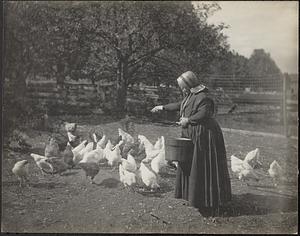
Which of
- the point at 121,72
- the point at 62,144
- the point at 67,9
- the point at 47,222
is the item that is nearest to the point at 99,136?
the point at 62,144

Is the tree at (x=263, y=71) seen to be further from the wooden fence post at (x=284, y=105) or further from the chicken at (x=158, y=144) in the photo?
the chicken at (x=158, y=144)

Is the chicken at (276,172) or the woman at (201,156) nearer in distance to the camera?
the woman at (201,156)

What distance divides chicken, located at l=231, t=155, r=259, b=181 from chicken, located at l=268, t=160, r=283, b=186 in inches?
3.9

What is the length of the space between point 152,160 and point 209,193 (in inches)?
12.7

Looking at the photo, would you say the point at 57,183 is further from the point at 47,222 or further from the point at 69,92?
the point at 69,92

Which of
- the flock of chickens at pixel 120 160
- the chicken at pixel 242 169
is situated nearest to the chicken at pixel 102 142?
the flock of chickens at pixel 120 160

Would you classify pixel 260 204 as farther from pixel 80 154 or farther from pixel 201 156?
pixel 80 154


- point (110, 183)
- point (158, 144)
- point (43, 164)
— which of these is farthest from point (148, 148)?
point (43, 164)

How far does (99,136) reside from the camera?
227 cm

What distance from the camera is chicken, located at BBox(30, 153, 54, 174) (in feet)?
7.30

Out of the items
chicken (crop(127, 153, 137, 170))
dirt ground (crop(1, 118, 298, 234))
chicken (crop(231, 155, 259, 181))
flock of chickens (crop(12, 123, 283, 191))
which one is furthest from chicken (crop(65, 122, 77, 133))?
chicken (crop(231, 155, 259, 181))

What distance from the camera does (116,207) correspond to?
7.25ft

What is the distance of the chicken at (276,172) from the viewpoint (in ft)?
7.47

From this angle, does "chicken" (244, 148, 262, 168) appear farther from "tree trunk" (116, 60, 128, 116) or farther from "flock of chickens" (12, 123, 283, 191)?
"tree trunk" (116, 60, 128, 116)
